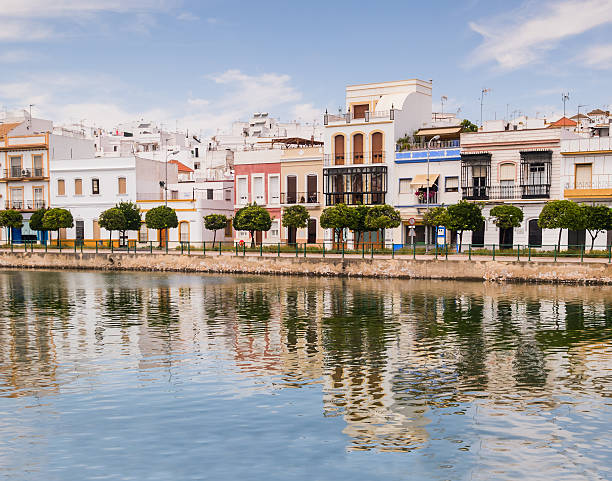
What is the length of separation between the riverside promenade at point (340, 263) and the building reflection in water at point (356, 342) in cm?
277

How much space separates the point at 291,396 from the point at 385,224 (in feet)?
118

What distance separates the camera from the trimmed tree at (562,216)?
43.2 m

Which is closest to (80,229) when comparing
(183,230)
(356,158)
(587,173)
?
(183,230)

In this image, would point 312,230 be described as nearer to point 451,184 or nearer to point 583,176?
point 451,184

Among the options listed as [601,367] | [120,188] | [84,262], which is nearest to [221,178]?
[120,188]

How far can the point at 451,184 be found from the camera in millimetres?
56188

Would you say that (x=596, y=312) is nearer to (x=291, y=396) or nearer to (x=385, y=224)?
(x=291, y=396)

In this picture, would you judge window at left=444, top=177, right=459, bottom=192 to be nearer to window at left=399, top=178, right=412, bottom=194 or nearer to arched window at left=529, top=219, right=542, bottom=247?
window at left=399, top=178, right=412, bottom=194

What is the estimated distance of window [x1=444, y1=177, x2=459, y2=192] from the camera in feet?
184

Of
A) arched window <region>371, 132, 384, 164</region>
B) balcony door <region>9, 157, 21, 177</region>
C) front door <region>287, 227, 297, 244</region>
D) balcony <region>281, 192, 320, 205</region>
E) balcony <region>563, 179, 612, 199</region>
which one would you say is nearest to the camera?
balcony <region>563, 179, 612, 199</region>

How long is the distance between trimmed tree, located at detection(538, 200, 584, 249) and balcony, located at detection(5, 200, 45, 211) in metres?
51.0

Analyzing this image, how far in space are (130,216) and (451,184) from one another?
28612 millimetres

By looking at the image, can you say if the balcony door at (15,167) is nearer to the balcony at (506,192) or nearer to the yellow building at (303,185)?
the yellow building at (303,185)

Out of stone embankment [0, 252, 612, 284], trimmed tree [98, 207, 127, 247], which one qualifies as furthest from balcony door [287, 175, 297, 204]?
trimmed tree [98, 207, 127, 247]
